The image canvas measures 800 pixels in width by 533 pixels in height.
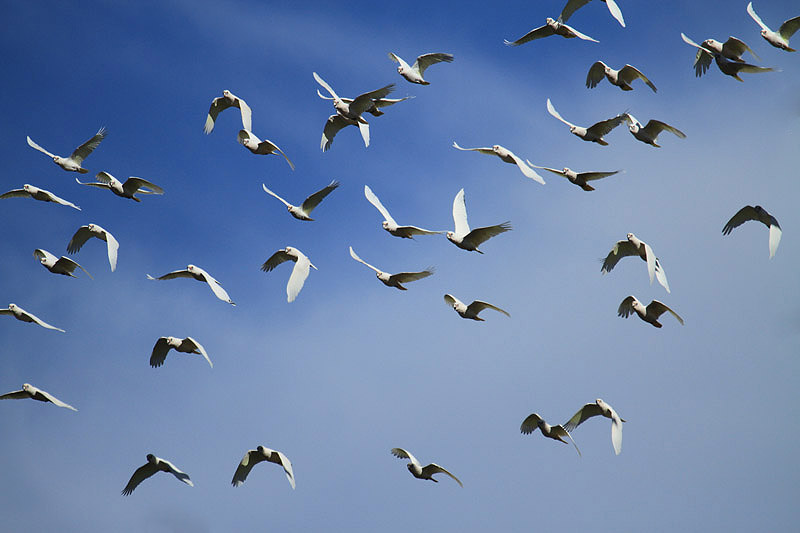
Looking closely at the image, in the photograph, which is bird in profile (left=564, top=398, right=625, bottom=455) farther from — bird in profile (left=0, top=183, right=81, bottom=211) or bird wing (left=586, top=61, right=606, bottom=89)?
bird in profile (left=0, top=183, right=81, bottom=211)

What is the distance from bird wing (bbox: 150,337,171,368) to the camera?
4272cm

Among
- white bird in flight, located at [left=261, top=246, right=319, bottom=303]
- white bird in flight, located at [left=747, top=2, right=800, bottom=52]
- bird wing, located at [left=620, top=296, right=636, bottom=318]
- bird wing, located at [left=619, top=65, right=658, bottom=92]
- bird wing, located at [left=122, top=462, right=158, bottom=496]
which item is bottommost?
bird wing, located at [left=122, top=462, right=158, bottom=496]

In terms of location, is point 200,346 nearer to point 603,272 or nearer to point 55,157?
point 55,157

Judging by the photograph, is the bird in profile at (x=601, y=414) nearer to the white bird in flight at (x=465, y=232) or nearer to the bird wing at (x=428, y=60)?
the white bird in flight at (x=465, y=232)

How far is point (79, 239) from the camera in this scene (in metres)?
46.0

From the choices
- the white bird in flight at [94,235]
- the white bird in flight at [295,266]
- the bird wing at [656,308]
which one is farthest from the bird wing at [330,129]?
the bird wing at [656,308]

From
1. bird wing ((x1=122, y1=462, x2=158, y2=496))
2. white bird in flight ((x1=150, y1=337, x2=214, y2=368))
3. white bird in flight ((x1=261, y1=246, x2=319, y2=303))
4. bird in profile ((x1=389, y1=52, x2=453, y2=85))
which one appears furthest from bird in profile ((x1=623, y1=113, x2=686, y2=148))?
bird wing ((x1=122, y1=462, x2=158, y2=496))

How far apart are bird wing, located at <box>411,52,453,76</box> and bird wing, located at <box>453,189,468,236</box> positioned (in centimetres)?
560

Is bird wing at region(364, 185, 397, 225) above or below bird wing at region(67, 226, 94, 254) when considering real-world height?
above

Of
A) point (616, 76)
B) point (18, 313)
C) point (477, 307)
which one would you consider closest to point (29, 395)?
point (18, 313)

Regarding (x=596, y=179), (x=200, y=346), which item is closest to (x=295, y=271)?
(x=200, y=346)

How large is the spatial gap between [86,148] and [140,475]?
595 inches

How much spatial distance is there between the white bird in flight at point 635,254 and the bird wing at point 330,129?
529 inches

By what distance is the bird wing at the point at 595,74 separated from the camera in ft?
145
